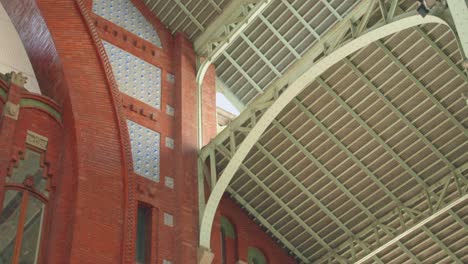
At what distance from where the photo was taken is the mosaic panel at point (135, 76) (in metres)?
25.7

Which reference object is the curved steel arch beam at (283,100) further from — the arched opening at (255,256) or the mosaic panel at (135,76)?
the arched opening at (255,256)

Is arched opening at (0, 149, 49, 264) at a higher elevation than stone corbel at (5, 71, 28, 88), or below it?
below

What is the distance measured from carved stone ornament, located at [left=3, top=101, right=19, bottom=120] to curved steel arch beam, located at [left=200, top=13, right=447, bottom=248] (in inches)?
235

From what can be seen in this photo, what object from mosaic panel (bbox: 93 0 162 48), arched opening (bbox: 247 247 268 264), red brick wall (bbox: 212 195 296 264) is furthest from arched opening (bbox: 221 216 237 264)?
mosaic panel (bbox: 93 0 162 48)

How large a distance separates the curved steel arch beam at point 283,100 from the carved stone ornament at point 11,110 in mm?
5972

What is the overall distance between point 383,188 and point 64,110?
10.3m

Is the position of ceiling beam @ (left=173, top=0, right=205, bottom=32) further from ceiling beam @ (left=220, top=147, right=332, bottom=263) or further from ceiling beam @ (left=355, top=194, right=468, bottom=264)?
ceiling beam @ (left=355, top=194, right=468, bottom=264)

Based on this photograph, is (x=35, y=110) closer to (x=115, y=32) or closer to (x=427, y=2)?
(x=115, y=32)

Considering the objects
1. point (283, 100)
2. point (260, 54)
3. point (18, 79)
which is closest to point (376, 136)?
point (283, 100)

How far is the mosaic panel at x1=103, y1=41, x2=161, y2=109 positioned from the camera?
25688mm

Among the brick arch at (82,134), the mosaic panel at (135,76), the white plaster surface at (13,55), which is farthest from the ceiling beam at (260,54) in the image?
the white plaster surface at (13,55)

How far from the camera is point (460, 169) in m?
26.5

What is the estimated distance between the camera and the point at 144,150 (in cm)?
2473

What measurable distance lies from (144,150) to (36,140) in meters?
3.64
